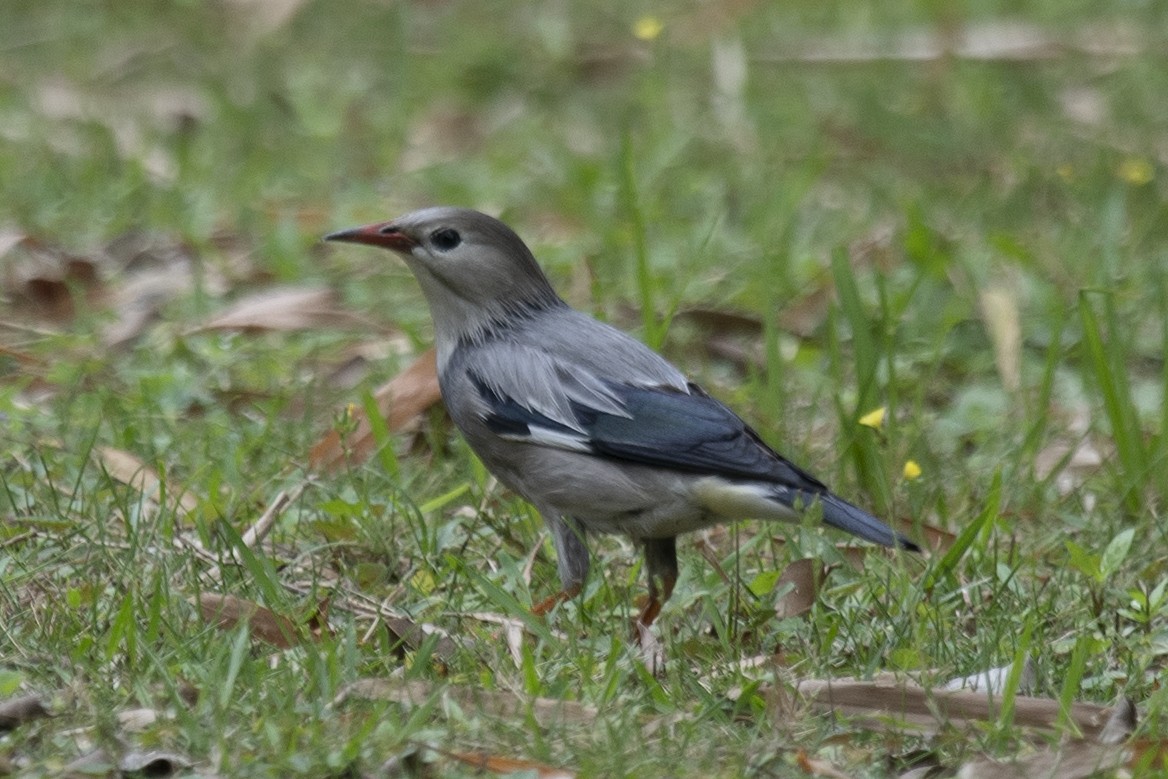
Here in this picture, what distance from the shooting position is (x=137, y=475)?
17.8 feet

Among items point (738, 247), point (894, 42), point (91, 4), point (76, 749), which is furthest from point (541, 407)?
point (91, 4)

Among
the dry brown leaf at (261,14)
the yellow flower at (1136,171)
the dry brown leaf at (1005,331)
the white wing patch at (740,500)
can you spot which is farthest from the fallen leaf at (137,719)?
the dry brown leaf at (261,14)

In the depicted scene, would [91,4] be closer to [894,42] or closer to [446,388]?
[894,42]

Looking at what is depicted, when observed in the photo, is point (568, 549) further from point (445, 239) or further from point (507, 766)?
point (507, 766)

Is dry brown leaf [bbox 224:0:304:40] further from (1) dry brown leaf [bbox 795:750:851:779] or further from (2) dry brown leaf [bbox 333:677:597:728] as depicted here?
(1) dry brown leaf [bbox 795:750:851:779]

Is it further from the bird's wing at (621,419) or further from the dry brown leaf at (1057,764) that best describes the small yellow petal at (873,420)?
the dry brown leaf at (1057,764)

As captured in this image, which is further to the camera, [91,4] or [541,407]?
[91,4]

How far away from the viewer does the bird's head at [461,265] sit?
17.4ft

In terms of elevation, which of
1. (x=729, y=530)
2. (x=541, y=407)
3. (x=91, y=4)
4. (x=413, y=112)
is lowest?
(x=729, y=530)

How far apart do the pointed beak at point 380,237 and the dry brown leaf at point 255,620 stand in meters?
1.17

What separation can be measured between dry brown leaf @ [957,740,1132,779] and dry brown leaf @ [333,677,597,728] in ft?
2.65

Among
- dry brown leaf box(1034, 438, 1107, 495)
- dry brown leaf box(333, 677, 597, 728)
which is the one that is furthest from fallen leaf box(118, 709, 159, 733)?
dry brown leaf box(1034, 438, 1107, 495)

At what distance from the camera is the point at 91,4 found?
10.8 meters

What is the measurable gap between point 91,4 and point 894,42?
14.9ft
